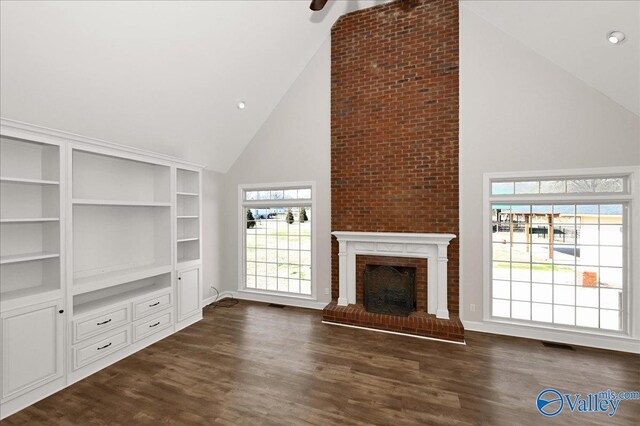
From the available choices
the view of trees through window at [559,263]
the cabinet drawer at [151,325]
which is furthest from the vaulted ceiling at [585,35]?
the cabinet drawer at [151,325]

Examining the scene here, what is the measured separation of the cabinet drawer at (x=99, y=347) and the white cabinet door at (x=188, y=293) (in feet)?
2.73

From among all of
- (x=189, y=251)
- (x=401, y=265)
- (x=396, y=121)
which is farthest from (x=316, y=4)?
(x=189, y=251)

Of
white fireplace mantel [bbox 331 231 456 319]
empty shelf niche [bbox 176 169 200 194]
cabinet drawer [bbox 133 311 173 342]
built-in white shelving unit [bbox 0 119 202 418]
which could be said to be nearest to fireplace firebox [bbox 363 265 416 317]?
white fireplace mantel [bbox 331 231 456 319]

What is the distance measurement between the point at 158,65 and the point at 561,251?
545 centimetres

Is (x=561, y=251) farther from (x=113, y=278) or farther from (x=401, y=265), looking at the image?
(x=113, y=278)

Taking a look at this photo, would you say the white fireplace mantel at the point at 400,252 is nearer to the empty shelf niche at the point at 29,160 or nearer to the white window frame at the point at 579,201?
the white window frame at the point at 579,201

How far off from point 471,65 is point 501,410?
13.4 ft

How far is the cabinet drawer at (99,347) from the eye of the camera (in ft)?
9.15

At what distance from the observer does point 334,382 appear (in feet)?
9.05

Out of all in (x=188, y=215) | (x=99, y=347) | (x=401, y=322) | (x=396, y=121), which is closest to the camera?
(x=99, y=347)

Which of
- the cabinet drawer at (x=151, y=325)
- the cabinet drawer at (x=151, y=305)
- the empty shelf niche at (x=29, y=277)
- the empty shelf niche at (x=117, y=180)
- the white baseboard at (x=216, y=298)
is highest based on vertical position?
the empty shelf niche at (x=117, y=180)

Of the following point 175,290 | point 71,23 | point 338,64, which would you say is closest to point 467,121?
point 338,64

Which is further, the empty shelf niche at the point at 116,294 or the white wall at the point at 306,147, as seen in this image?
the white wall at the point at 306,147

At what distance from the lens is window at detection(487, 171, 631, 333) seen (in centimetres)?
347
